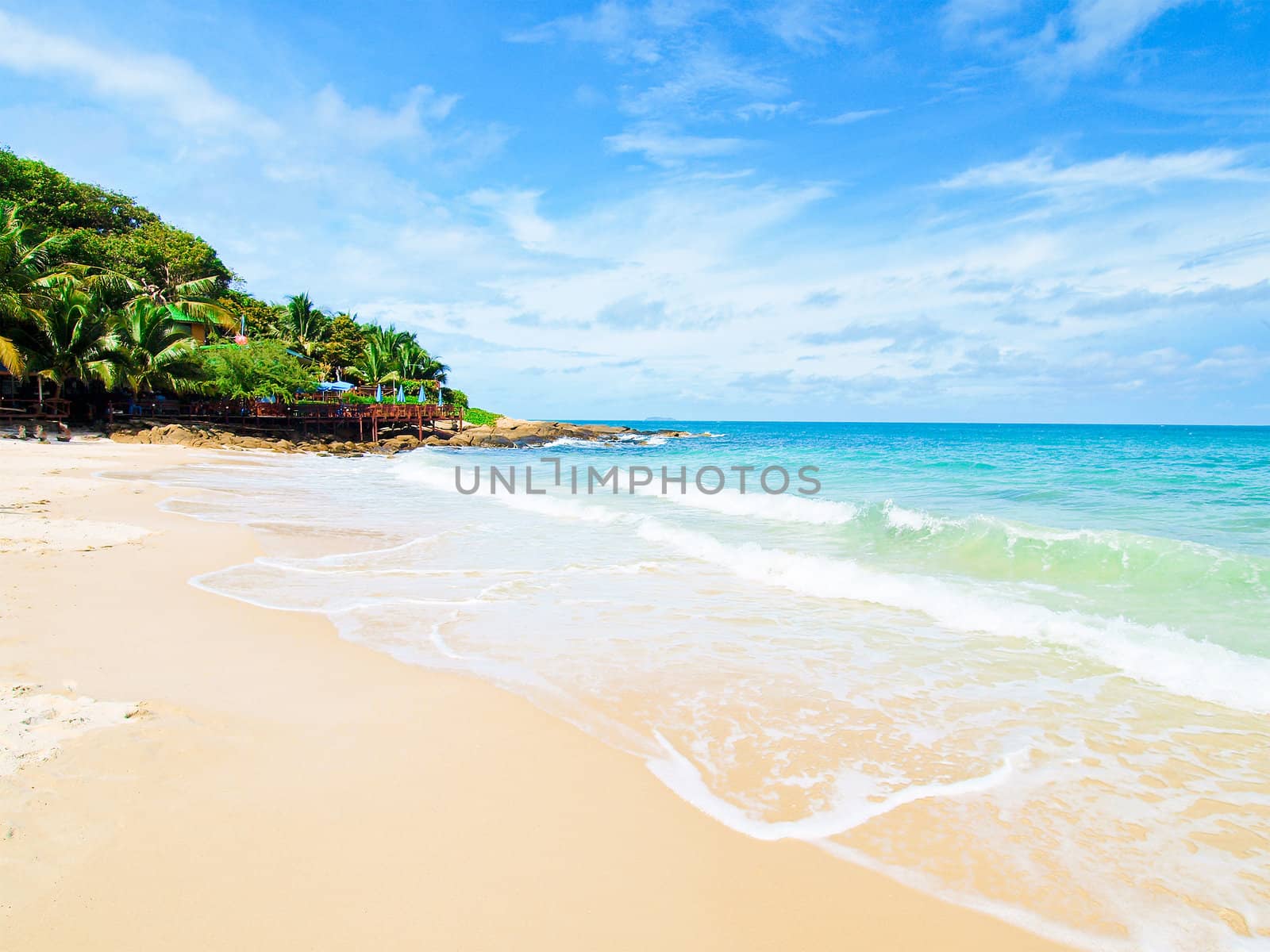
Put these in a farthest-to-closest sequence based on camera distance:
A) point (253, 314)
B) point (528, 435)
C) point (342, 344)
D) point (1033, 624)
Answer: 1. point (528, 435)
2. point (342, 344)
3. point (253, 314)
4. point (1033, 624)

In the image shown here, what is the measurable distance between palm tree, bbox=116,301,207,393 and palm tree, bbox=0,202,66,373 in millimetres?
2765

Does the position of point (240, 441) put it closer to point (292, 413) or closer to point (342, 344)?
point (292, 413)

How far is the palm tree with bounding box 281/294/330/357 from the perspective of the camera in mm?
47406

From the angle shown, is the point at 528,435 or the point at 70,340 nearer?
the point at 70,340

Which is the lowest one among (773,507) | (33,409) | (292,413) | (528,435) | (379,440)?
(773,507)

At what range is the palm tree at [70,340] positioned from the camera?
25391 millimetres

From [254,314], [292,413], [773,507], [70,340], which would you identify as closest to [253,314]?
[254,314]

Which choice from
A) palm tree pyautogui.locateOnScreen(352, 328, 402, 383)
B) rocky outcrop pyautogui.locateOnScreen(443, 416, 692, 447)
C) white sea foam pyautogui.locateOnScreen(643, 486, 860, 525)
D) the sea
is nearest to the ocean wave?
the sea

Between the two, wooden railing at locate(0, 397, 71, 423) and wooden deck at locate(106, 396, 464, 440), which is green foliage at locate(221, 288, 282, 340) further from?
wooden railing at locate(0, 397, 71, 423)

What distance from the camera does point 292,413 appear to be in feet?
124

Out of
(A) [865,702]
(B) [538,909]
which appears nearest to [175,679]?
(B) [538,909]

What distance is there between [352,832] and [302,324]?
171 feet

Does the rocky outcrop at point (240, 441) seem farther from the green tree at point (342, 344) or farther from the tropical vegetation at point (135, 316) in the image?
the green tree at point (342, 344)

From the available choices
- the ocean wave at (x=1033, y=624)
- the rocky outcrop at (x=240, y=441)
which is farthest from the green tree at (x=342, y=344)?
the ocean wave at (x=1033, y=624)
